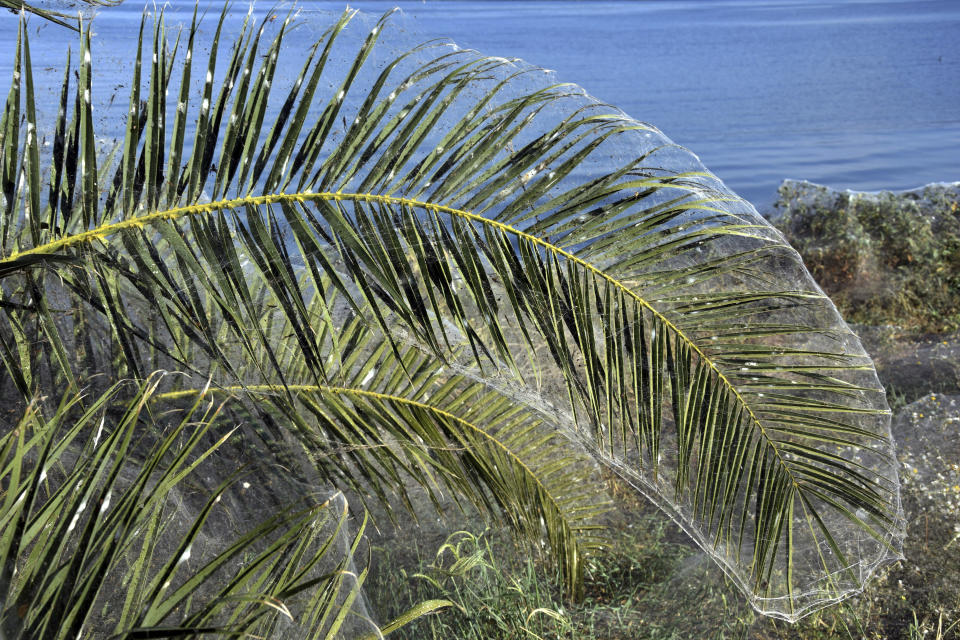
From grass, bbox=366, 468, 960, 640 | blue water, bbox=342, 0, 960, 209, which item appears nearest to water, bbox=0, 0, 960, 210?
blue water, bbox=342, 0, 960, 209

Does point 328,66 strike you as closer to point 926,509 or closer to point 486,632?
point 486,632

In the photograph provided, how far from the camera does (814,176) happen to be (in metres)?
14.1

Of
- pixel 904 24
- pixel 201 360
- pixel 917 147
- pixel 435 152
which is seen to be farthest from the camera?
pixel 904 24

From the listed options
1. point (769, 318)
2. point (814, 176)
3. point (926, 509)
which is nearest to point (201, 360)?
point (769, 318)

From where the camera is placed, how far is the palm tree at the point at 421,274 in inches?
44.7

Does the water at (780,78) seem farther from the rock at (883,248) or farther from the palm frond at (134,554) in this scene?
the palm frond at (134,554)

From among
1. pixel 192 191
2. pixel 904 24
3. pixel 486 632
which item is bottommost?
pixel 486 632

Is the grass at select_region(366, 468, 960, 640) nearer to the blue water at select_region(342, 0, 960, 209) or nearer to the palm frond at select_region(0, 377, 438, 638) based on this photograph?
the palm frond at select_region(0, 377, 438, 638)

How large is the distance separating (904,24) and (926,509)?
31677 millimetres

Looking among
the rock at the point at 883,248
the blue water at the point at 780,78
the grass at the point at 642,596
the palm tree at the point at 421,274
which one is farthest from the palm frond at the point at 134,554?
the blue water at the point at 780,78

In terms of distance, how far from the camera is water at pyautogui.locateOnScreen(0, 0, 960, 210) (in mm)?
14867

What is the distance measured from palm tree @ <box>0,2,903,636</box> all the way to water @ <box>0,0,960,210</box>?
4997 mm

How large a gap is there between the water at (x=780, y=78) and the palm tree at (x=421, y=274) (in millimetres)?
4997

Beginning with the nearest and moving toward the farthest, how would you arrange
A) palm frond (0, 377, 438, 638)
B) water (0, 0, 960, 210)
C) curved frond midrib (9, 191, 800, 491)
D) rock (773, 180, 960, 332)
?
palm frond (0, 377, 438, 638)
curved frond midrib (9, 191, 800, 491)
rock (773, 180, 960, 332)
water (0, 0, 960, 210)
